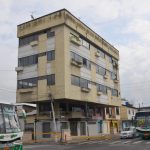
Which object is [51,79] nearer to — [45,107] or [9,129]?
[45,107]

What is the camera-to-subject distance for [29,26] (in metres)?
47.3

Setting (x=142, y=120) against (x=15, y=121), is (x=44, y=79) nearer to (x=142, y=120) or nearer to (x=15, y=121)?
(x=142, y=120)

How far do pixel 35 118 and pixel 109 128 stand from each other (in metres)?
20.9

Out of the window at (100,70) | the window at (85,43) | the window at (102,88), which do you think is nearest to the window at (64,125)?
the window at (102,88)

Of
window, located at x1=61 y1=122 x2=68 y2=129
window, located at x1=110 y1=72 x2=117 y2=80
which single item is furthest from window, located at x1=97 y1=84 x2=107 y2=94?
window, located at x1=61 y1=122 x2=68 y2=129

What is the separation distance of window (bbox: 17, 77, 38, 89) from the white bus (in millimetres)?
31917

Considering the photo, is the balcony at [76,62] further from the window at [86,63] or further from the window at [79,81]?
the window at [86,63]

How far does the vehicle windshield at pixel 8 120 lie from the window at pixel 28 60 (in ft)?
109

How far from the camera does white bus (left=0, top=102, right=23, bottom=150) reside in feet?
39.1

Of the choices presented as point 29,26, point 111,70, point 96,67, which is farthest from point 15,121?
point 111,70

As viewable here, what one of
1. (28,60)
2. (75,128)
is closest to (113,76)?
(75,128)

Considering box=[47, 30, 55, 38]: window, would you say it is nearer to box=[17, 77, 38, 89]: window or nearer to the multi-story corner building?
the multi-story corner building

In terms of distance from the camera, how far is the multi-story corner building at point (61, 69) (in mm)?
43250

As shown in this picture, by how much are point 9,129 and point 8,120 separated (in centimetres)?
46
